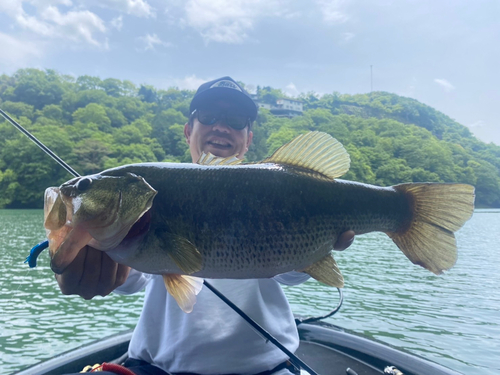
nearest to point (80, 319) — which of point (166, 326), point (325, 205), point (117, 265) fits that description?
point (166, 326)

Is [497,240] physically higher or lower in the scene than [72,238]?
lower

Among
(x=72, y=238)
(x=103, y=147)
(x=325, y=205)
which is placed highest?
(x=103, y=147)

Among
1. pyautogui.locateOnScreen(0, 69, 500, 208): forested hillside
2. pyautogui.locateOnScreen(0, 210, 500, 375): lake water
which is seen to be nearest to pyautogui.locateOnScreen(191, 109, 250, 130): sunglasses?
pyautogui.locateOnScreen(0, 69, 500, 208): forested hillside

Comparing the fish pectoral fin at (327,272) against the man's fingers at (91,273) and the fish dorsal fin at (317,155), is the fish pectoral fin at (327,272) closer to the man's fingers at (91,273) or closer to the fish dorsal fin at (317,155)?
the fish dorsal fin at (317,155)

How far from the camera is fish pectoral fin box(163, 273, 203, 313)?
1685 millimetres

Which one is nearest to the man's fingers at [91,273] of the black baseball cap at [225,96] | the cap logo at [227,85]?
the black baseball cap at [225,96]

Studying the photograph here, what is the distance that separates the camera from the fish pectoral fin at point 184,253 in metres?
1.56

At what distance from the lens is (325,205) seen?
1819 mm

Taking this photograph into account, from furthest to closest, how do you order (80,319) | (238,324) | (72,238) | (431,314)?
(431,314) → (80,319) → (238,324) → (72,238)

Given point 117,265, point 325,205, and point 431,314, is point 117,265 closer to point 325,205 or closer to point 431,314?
point 325,205

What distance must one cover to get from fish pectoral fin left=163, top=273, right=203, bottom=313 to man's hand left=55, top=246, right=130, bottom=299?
1.11 ft

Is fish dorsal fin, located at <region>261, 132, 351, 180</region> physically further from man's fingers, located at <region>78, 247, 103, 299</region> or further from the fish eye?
man's fingers, located at <region>78, 247, 103, 299</region>

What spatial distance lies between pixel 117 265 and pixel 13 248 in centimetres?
1809

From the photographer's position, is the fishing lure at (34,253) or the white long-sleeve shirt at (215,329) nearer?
the fishing lure at (34,253)
